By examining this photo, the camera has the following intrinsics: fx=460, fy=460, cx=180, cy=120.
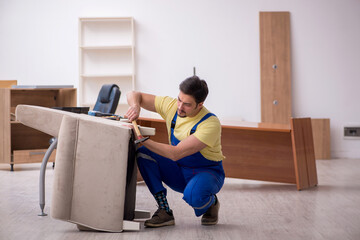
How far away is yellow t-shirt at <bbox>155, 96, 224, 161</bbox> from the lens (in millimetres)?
2489

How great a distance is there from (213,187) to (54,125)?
36.8 inches

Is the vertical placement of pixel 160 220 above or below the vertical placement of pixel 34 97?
below

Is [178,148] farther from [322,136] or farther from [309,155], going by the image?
[322,136]

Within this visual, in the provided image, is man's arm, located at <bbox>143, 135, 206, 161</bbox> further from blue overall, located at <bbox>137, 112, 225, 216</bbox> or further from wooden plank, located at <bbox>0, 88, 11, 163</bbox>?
wooden plank, located at <bbox>0, 88, 11, 163</bbox>

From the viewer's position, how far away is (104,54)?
6.50 meters

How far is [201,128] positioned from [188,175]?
0.33 meters

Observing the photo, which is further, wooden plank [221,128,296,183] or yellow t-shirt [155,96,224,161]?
wooden plank [221,128,296,183]

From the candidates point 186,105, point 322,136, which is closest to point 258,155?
point 186,105

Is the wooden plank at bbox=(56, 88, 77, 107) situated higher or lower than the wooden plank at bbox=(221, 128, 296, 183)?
higher

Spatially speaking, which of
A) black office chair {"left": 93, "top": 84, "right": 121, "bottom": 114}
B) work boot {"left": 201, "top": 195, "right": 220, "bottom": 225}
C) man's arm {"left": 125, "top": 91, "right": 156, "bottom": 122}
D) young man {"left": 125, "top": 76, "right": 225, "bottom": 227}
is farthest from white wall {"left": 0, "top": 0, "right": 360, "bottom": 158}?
work boot {"left": 201, "top": 195, "right": 220, "bottom": 225}

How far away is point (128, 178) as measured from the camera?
2535 mm

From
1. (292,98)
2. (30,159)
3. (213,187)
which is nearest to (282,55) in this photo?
(292,98)

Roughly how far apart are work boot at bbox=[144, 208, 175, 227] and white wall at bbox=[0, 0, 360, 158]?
4.04m

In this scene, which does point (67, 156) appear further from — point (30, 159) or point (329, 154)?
point (329, 154)
